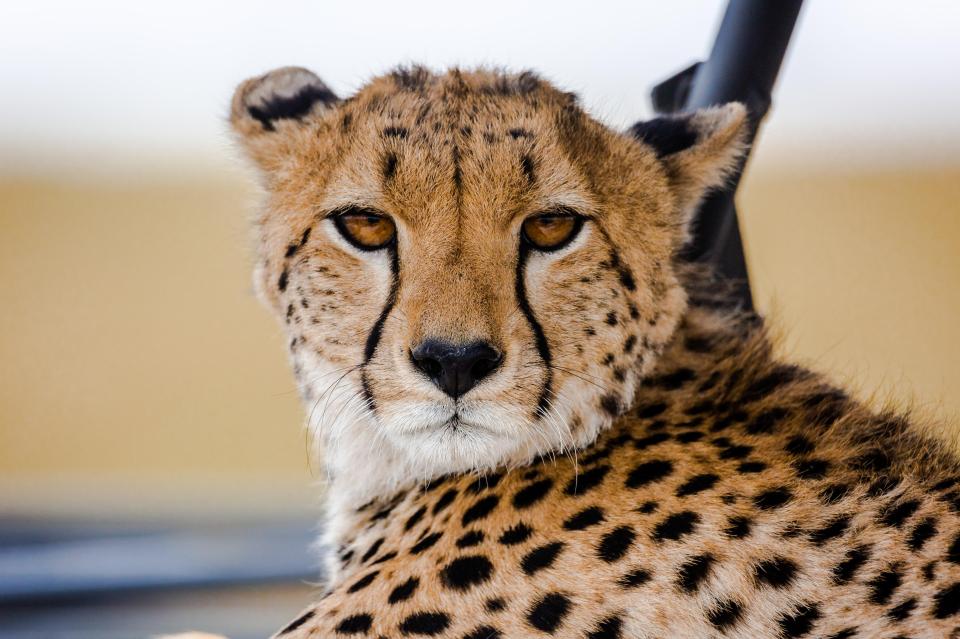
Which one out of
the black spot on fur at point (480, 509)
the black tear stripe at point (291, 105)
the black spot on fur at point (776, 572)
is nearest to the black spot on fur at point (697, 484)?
the black spot on fur at point (776, 572)

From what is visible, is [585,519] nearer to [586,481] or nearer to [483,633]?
[586,481]

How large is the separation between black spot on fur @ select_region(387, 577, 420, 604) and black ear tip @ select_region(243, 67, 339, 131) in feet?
1.92

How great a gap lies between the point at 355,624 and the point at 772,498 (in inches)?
17.4

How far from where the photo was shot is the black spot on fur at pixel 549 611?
3.53 ft

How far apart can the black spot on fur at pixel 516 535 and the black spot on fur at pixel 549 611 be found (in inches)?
3.1

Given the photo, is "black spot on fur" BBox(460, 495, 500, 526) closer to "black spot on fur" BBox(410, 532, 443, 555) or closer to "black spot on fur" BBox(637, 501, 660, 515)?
"black spot on fur" BBox(410, 532, 443, 555)

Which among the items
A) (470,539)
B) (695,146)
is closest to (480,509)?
(470,539)

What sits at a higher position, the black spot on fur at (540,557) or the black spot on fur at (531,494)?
the black spot on fur at (531,494)

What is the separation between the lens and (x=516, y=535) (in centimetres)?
116

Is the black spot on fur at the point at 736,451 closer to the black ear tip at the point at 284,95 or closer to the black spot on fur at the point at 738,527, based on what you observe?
the black spot on fur at the point at 738,527

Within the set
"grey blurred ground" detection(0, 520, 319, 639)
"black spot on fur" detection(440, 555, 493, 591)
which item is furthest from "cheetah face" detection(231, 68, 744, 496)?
"grey blurred ground" detection(0, 520, 319, 639)

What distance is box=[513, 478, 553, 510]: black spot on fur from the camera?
1.21m

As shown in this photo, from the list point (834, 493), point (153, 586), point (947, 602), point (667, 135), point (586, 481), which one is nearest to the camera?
point (947, 602)

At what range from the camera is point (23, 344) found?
22.4 feet
